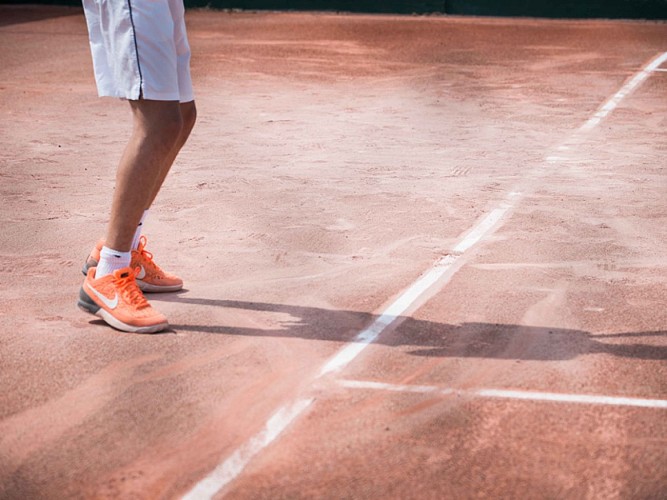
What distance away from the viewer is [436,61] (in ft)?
44.0

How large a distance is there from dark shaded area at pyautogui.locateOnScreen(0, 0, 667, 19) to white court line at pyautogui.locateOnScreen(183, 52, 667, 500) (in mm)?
13174

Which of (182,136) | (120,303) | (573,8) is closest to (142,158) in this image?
(182,136)

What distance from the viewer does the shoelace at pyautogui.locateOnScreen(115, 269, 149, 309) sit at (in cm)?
434

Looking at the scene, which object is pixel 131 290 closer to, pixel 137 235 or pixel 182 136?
pixel 137 235

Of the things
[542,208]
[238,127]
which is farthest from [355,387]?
[238,127]

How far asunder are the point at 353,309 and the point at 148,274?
911mm

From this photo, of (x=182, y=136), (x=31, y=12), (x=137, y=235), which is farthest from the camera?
(x=31, y=12)

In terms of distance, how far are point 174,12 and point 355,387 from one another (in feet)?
5.59

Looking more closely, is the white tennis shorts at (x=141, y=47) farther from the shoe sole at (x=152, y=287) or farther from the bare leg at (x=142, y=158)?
the shoe sole at (x=152, y=287)

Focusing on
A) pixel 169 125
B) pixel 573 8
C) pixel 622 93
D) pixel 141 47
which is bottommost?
pixel 573 8

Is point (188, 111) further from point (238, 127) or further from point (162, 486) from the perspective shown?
point (238, 127)

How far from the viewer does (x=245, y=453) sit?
10.6 feet

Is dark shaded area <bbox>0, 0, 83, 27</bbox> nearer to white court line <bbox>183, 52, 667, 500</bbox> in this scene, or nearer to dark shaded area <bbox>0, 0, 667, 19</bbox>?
dark shaded area <bbox>0, 0, 667, 19</bbox>

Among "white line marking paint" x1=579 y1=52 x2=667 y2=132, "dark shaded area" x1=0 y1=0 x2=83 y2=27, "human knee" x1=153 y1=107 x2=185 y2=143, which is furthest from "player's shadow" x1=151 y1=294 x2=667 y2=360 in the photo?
"dark shaded area" x1=0 y1=0 x2=83 y2=27
